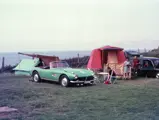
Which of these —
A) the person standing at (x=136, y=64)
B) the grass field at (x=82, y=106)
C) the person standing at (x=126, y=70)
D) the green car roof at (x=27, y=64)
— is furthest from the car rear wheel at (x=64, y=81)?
the green car roof at (x=27, y=64)

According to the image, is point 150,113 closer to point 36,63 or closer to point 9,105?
point 9,105

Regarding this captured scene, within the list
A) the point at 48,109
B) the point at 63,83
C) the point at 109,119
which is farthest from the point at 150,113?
the point at 63,83

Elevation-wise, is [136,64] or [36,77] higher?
[136,64]

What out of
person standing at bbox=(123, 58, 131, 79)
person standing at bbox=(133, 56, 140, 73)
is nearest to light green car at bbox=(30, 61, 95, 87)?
person standing at bbox=(123, 58, 131, 79)

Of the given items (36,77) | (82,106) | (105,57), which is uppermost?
(105,57)

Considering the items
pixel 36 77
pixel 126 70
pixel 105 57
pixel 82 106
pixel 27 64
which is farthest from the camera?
pixel 27 64

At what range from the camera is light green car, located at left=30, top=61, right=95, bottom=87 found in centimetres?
1669

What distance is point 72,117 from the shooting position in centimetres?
854

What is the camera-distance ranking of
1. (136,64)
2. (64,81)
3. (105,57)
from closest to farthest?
(64,81), (136,64), (105,57)

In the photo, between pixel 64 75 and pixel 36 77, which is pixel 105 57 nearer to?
pixel 36 77

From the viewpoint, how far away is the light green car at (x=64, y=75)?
16.7m

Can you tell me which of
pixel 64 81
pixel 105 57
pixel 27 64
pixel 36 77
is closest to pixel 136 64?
pixel 105 57

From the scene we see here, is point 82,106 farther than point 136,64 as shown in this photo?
No

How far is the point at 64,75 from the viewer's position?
17.0 meters
